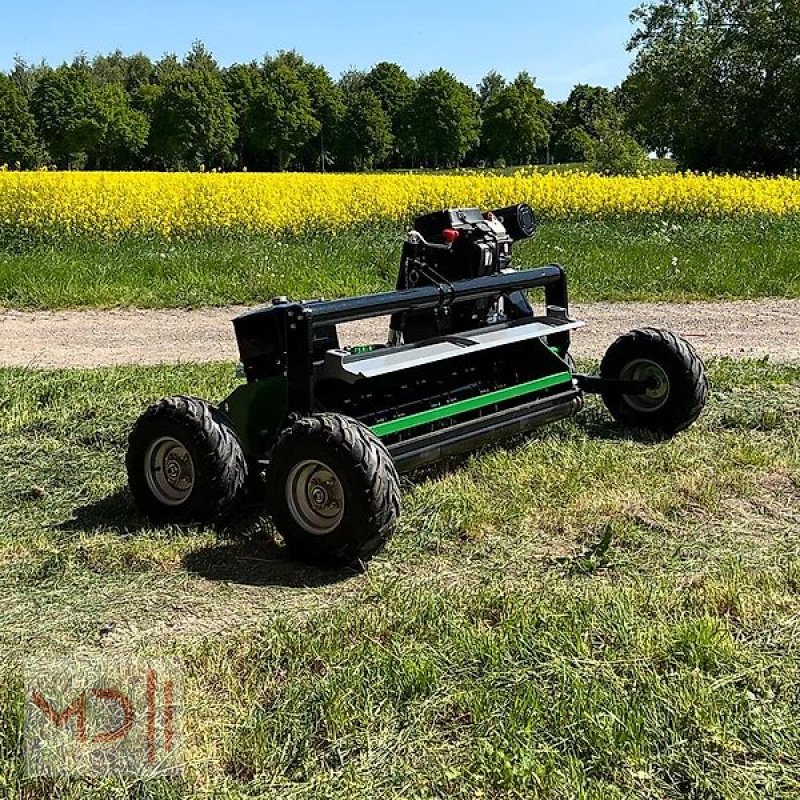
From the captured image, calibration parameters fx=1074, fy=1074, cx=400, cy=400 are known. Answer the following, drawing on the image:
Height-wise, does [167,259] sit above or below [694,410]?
above

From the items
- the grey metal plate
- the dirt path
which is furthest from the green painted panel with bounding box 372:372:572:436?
the dirt path

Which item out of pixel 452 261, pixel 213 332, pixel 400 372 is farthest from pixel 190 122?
pixel 400 372

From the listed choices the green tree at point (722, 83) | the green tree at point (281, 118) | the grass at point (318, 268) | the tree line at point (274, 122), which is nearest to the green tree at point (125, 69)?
the tree line at point (274, 122)

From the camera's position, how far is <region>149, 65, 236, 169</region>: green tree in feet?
183

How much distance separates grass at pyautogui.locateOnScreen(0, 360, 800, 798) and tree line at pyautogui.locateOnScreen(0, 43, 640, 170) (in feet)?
153

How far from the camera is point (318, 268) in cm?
1327

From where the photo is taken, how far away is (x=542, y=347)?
593cm

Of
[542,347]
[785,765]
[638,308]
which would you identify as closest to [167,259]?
[638,308]

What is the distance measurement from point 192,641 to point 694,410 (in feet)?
11.4

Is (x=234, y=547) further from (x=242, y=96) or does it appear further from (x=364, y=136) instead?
(x=242, y=96)

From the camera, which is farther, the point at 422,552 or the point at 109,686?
the point at 422,552

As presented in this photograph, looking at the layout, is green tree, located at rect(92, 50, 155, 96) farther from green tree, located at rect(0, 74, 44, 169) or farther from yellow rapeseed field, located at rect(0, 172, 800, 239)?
yellow rapeseed field, located at rect(0, 172, 800, 239)

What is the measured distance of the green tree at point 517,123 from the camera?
2670 inches

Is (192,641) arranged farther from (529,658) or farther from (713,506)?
(713,506)
